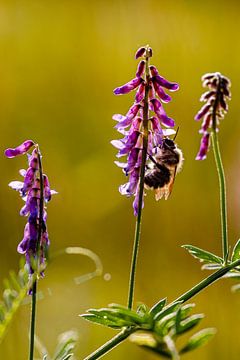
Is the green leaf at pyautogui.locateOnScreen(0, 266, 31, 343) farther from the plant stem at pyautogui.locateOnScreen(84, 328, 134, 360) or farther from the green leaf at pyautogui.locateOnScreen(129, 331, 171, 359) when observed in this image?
the green leaf at pyautogui.locateOnScreen(129, 331, 171, 359)

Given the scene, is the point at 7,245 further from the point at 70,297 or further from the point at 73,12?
the point at 73,12

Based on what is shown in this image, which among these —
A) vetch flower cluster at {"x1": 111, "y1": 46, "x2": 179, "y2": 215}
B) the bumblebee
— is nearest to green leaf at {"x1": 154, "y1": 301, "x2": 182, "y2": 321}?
vetch flower cluster at {"x1": 111, "y1": 46, "x2": 179, "y2": 215}

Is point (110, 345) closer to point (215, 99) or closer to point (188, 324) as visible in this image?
point (188, 324)

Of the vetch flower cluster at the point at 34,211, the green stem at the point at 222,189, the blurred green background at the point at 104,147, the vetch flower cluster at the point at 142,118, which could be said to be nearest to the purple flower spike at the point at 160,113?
the vetch flower cluster at the point at 142,118

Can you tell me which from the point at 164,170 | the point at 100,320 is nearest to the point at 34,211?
the point at 100,320

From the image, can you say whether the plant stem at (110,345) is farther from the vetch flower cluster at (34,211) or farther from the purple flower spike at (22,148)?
the purple flower spike at (22,148)

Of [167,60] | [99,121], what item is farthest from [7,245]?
[167,60]
